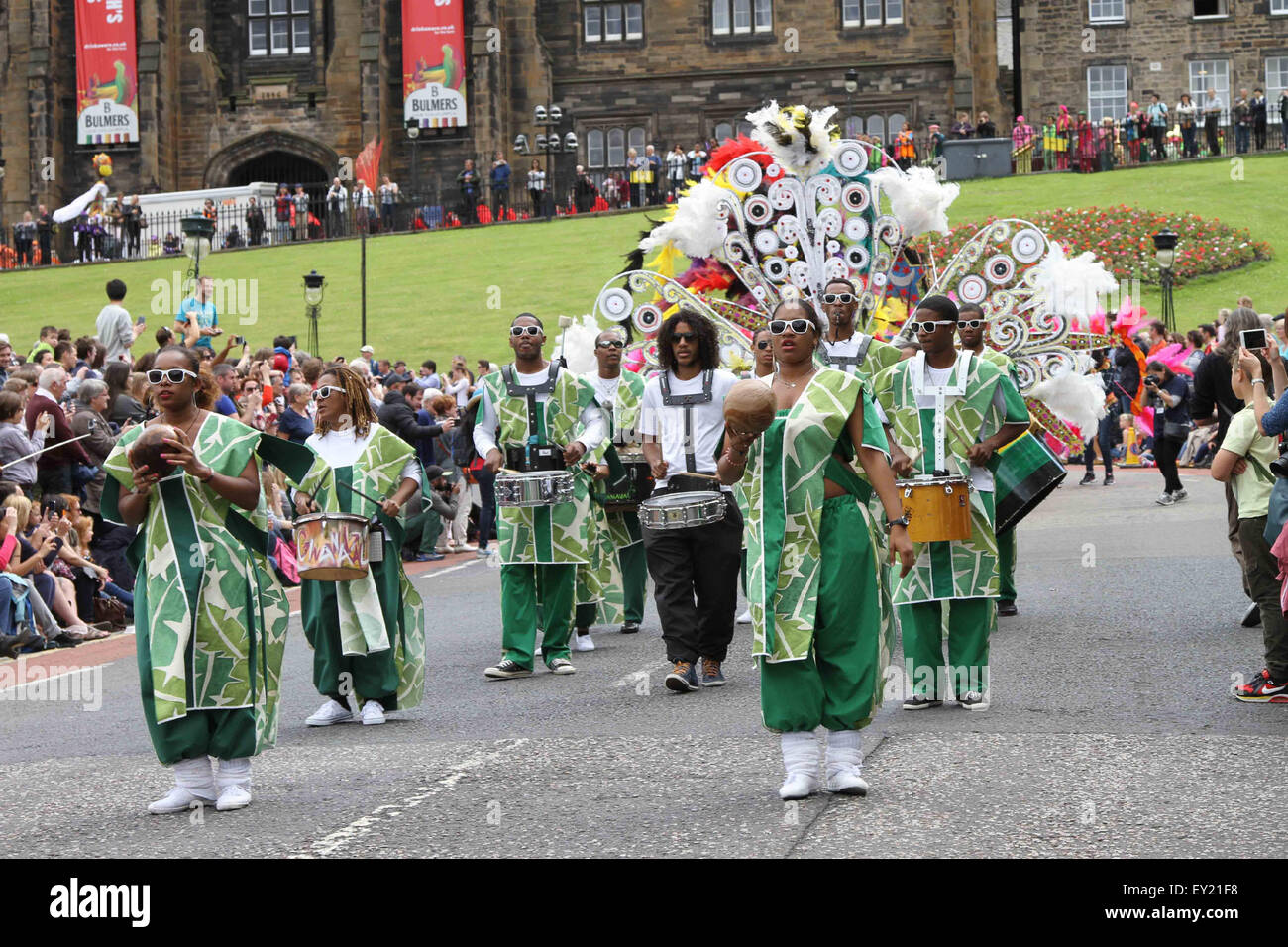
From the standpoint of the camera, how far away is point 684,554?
10477 mm

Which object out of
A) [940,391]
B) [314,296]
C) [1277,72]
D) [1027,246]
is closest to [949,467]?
[940,391]

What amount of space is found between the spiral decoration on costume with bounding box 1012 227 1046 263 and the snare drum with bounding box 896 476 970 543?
408 cm

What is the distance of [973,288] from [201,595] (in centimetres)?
728

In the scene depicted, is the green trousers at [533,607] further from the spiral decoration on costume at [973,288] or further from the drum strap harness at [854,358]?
the spiral decoration on costume at [973,288]

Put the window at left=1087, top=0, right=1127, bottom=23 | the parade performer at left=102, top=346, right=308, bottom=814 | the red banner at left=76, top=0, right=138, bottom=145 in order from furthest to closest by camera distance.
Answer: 1. the window at left=1087, top=0, right=1127, bottom=23
2. the red banner at left=76, top=0, right=138, bottom=145
3. the parade performer at left=102, top=346, right=308, bottom=814

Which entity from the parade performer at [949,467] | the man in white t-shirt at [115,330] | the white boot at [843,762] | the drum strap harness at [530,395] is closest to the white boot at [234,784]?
the white boot at [843,762]

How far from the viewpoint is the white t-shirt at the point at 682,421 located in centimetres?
1050

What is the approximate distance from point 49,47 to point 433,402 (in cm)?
4127

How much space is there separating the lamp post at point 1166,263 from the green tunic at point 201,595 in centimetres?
2578

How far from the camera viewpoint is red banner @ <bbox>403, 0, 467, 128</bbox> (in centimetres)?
5519

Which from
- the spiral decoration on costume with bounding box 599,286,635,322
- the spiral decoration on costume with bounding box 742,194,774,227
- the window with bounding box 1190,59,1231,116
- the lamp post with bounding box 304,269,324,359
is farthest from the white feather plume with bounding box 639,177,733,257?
the window with bounding box 1190,59,1231,116

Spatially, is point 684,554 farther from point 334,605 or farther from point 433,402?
point 433,402

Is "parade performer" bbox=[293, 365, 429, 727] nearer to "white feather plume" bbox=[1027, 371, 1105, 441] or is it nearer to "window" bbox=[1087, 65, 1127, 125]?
"white feather plume" bbox=[1027, 371, 1105, 441]

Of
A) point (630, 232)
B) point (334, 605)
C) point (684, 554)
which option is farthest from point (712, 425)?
point (630, 232)
